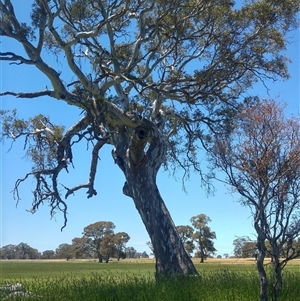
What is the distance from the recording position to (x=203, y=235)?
63656 millimetres

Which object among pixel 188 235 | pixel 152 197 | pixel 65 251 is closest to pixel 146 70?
pixel 152 197

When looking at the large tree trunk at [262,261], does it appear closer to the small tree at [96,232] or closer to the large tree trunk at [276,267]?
the large tree trunk at [276,267]

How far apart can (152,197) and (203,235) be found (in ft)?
168

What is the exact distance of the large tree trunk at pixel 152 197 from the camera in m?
13.0

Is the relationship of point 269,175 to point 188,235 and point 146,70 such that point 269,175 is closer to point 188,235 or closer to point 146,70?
point 146,70

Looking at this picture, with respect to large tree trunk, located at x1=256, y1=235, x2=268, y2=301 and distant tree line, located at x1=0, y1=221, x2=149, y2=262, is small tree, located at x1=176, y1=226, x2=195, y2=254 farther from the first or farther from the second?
large tree trunk, located at x1=256, y1=235, x2=268, y2=301

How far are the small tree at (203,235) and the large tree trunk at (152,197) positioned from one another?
4732 cm

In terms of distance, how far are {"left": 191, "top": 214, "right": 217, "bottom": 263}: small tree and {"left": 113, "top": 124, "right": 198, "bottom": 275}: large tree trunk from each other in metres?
47.3

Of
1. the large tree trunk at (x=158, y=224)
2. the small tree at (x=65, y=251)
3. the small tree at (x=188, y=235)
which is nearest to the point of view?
the large tree trunk at (x=158, y=224)

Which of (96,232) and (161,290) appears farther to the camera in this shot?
(96,232)

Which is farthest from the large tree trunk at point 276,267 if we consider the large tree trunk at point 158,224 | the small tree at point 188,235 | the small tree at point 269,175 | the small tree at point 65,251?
the small tree at point 65,251

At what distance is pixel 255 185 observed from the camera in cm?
763

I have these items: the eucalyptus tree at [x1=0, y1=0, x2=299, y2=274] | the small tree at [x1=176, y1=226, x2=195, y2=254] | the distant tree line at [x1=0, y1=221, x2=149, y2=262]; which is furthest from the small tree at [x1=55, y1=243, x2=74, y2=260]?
the eucalyptus tree at [x1=0, y1=0, x2=299, y2=274]

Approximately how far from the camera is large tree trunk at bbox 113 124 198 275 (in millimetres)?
12953
